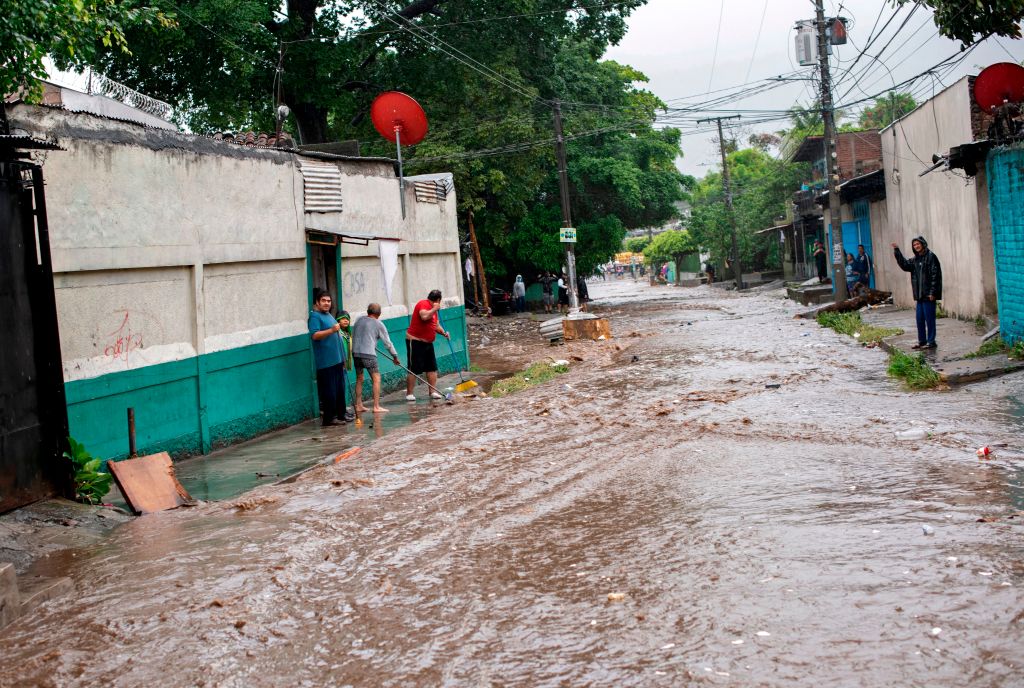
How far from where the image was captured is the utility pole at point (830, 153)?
2805cm

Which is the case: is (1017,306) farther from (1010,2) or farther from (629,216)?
(629,216)

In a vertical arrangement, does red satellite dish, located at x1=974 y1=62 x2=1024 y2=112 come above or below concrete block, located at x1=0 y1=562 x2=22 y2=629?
above

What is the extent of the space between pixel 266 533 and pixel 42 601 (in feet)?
5.54

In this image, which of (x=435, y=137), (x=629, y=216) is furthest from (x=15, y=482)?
(x=629, y=216)

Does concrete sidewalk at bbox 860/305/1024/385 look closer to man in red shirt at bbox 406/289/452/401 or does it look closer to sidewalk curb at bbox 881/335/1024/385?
sidewalk curb at bbox 881/335/1024/385

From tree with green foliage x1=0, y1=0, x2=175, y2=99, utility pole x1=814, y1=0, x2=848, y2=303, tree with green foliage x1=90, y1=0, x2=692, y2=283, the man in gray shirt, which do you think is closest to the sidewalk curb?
the man in gray shirt

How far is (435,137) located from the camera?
3067cm

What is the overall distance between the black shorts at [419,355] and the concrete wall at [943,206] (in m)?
9.97

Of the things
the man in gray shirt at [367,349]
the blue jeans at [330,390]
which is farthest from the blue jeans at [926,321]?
the blue jeans at [330,390]

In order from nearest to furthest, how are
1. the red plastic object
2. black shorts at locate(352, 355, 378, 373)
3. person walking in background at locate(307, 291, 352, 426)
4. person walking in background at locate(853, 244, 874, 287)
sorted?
person walking in background at locate(307, 291, 352, 426), black shorts at locate(352, 355, 378, 373), the red plastic object, person walking in background at locate(853, 244, 874, 287)

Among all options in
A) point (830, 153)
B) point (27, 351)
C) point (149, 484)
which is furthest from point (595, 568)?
point (830, 153)

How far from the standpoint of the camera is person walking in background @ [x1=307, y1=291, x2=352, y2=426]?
1254 centimetres

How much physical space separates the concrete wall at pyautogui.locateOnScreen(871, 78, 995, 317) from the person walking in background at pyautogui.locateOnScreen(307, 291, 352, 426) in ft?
38.0

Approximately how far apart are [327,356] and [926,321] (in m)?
8.68
